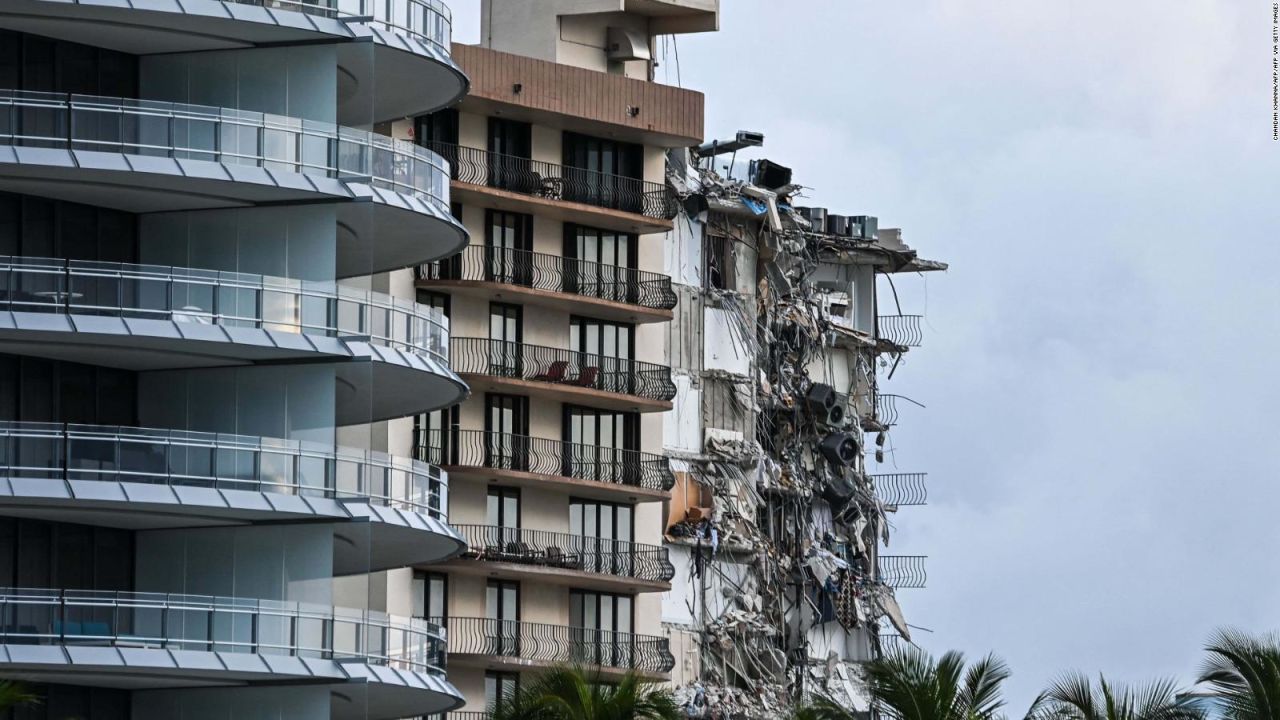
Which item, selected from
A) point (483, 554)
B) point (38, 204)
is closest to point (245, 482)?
point (38, 204)

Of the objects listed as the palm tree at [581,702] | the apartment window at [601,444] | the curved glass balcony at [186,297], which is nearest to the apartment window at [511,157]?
the apartment window at [601,444]

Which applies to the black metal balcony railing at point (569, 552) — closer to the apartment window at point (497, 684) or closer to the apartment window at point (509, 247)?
the apartment window at point (497, 684)

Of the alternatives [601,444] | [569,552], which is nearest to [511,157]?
[601,444]

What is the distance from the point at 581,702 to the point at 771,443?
34829 millimetres

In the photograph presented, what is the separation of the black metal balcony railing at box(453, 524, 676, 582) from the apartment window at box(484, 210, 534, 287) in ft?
22.5

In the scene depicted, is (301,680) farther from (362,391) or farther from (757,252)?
(757,252)

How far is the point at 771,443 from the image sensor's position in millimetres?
104688

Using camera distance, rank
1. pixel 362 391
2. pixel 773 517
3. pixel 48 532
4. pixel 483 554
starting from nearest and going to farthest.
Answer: pixel 48 532, pixel 362 391, pixel 483 554, pixel 773 517

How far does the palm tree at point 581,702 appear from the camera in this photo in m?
70.1

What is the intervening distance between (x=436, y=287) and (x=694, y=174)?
1346 centimetres

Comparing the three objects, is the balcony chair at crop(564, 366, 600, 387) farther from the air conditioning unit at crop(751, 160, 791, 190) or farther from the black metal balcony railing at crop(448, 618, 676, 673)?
the air conditioning unit at crop(751, 160, 791, 190)

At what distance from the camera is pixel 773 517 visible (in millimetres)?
104188

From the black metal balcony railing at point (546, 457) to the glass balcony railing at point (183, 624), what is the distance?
22574mm

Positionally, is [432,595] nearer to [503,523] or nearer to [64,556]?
[503,523]
